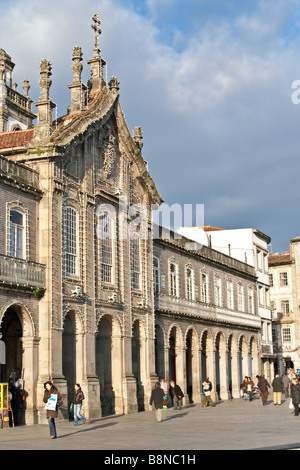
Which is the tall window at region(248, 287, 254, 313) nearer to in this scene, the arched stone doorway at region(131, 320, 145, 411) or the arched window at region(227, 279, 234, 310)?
the arched window at region(227, 279, 234, 310)

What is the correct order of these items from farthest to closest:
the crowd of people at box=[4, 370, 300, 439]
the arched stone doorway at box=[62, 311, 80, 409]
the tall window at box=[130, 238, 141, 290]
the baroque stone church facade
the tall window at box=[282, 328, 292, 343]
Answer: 1. the tall window at box=[282, 328, 292, 343]
2. the tall window at box=[130, 238, 141, 290]
3. the arched stone doorway at box=[62, 311, 80, 409]
4. the baroque stone church facade
5. the crowd of people at box=[4, 370, 300, 439]

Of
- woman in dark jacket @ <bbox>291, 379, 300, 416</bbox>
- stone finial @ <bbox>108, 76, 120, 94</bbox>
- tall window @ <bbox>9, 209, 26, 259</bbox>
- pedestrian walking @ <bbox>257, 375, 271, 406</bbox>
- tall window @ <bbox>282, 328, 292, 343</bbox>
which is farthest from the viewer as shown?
tall window @ <bbox>282, 328, 292, 343</bbox>

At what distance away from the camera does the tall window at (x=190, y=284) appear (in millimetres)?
43031

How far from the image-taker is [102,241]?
30.6 m

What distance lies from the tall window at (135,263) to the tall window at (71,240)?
5.54 meters

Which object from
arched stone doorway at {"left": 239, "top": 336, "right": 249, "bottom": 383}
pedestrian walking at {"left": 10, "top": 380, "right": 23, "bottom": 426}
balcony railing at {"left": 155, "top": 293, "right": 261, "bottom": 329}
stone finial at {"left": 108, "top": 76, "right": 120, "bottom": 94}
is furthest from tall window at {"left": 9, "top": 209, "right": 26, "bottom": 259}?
arched stone doorway at {"left": 239, "top": 336, "right": 249, "bottom": 383}

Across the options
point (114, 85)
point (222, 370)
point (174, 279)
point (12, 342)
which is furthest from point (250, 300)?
point (12, 342)

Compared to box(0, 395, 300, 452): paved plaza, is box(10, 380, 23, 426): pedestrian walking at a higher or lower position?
higher

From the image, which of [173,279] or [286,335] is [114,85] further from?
[286,335]

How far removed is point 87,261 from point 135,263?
5.56 m

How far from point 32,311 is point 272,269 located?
5193 centimetres

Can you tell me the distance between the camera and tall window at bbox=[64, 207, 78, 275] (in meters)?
28.0

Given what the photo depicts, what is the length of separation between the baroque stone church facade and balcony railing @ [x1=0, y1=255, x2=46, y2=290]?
38mm

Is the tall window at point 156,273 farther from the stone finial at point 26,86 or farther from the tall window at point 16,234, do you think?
the tall window at point 16,234
